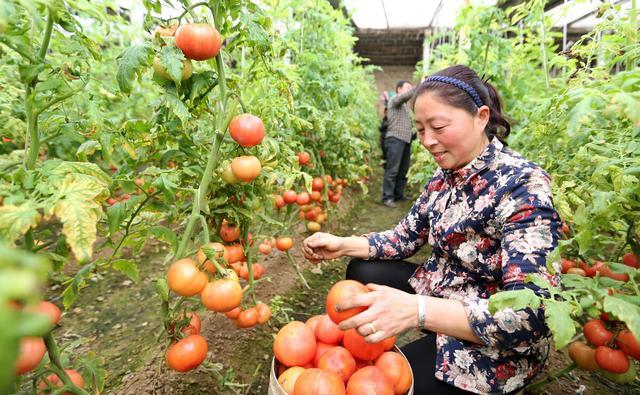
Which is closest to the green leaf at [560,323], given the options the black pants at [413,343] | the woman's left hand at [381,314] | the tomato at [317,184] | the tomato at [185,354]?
the woman's left hand at [381,314]

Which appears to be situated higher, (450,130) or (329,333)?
(450,130)

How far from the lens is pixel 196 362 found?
1267 mm

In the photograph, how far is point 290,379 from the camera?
3.51 ft

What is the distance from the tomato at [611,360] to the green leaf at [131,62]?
1727 mm

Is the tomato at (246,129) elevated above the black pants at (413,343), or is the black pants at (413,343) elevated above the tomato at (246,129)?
the tomato at (246,129)

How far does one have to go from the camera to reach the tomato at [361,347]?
3.73ft

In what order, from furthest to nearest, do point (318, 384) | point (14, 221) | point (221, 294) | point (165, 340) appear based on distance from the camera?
point (165, 340)
point (221, 294)
point (318, 384)
point (14, 221)

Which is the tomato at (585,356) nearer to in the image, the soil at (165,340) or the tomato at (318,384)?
the soil at (165,340)

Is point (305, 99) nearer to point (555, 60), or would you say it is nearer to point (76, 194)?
point (555, 60)

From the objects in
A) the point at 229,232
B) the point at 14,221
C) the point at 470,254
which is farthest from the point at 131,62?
the point at 470,254

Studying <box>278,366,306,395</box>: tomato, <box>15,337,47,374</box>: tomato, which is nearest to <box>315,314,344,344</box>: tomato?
<box>278,366,306,395</box>: tomato

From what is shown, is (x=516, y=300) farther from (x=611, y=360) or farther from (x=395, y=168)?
(x=395, y=168)

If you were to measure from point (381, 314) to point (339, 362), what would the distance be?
221 millimetres

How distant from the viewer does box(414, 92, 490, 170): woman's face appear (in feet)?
4.49
